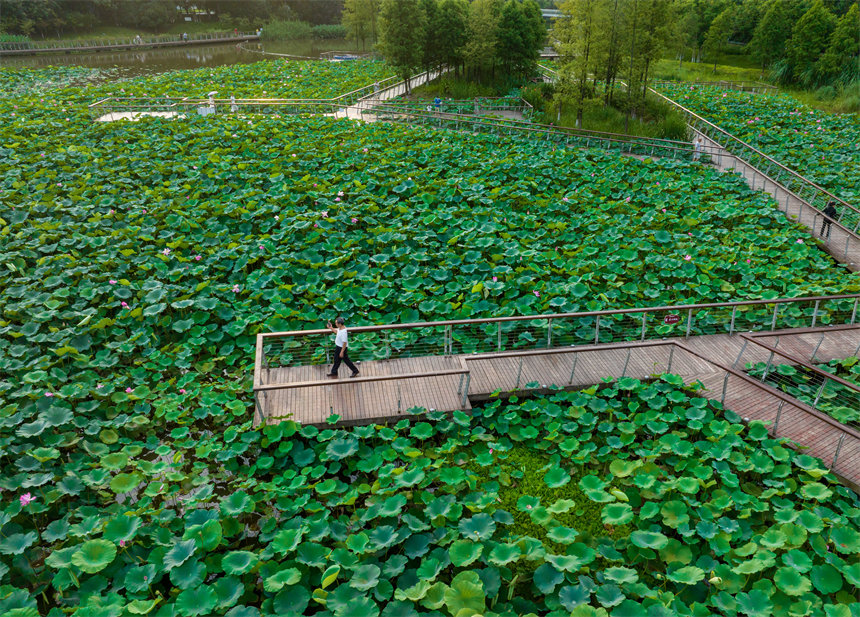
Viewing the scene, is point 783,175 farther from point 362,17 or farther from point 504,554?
point 362,17

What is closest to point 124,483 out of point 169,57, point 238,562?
point 238,562

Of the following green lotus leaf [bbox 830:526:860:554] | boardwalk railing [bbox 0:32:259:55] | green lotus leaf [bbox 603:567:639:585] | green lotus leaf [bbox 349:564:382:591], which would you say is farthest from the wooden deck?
boardwalk railing [bbox 0:32:259:55]

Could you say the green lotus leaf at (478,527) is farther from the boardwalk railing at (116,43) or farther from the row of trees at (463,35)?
the boardwalk railing at (116,43)

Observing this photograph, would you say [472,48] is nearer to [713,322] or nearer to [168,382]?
[713,322]

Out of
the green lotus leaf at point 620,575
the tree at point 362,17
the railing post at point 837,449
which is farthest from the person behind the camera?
the tree at point 362,17

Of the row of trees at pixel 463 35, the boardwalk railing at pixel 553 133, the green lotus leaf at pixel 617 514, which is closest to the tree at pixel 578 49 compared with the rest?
the boardwalk railing at pixel 553 133
